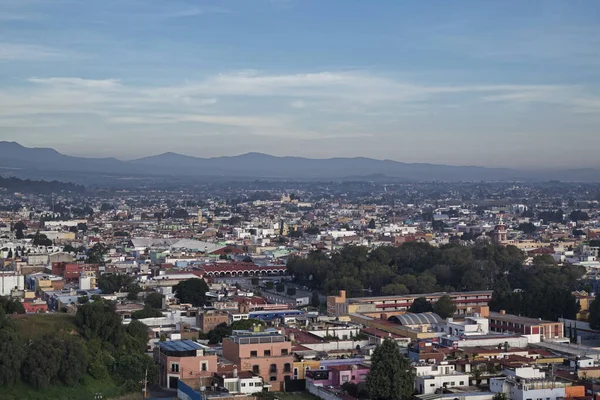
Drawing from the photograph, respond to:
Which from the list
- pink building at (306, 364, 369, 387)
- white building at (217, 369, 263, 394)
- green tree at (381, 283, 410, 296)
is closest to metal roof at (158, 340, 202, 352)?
white building at (217, 369, 263, 394)

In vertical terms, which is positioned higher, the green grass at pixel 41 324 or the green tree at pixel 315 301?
the green grass at pixel 41 324

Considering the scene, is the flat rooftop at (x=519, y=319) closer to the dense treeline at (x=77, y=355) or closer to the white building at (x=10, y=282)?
the dense treeline at (x=77, y=355)

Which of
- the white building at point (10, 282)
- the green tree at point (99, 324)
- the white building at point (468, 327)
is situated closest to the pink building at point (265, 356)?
the green tree at point (99, 324)

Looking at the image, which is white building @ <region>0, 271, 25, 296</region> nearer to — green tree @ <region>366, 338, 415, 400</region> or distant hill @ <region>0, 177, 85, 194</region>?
green tree @ <region>366, 338, 415, 400</region>

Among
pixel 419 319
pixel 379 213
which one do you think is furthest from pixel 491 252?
pixel 379 213

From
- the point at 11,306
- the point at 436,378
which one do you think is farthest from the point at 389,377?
the point at 11,306

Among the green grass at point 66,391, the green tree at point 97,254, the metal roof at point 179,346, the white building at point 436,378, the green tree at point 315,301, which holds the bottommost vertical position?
the green grass at point 66,391

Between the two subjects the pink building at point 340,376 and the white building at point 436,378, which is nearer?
the white building at point 436,378
